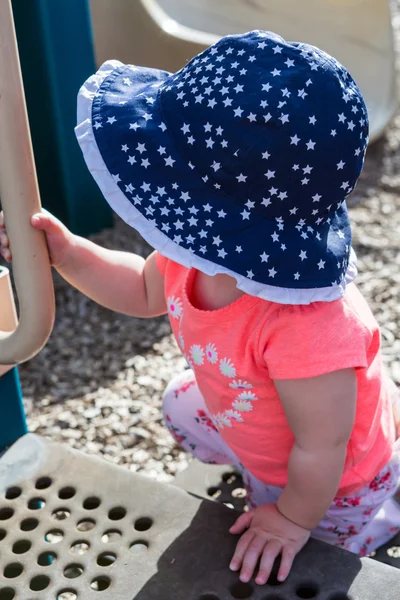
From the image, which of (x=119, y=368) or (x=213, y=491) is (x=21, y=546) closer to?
(x=213, y=491)

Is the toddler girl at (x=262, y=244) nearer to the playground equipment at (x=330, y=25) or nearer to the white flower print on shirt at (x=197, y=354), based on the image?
the white flower print on shirt at (x=197, y=354)

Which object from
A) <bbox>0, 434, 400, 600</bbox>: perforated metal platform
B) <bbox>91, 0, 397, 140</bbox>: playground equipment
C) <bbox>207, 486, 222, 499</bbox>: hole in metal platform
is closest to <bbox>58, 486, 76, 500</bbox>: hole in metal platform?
<bbox>0, 434, 400, 600</bbox>: perforated metal platform

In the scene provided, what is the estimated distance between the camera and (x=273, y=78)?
1.11 metres

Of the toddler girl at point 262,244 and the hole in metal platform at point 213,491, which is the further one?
the hole in metal platform at point 213,491

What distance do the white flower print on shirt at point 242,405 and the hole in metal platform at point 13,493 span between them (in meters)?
0.44

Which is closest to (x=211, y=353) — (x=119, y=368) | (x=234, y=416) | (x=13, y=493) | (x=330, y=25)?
(x=234, y=416)

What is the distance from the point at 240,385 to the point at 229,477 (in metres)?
0.53

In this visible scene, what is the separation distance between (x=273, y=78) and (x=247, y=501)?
964mm

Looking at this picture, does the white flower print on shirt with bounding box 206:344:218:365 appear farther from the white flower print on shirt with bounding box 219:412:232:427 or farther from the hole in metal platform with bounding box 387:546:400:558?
the hole in metal platform with bounding box 387:546:400:558

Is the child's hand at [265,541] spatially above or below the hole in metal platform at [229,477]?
above

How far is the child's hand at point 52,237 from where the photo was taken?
122 centimetres

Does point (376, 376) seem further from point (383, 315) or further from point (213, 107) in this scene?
point (383, 315)

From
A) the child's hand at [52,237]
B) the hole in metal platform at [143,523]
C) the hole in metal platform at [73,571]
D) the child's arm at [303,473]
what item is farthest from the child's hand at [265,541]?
the child's hand at [52,237]

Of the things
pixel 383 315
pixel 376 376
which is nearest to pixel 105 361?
pixel 383 315
